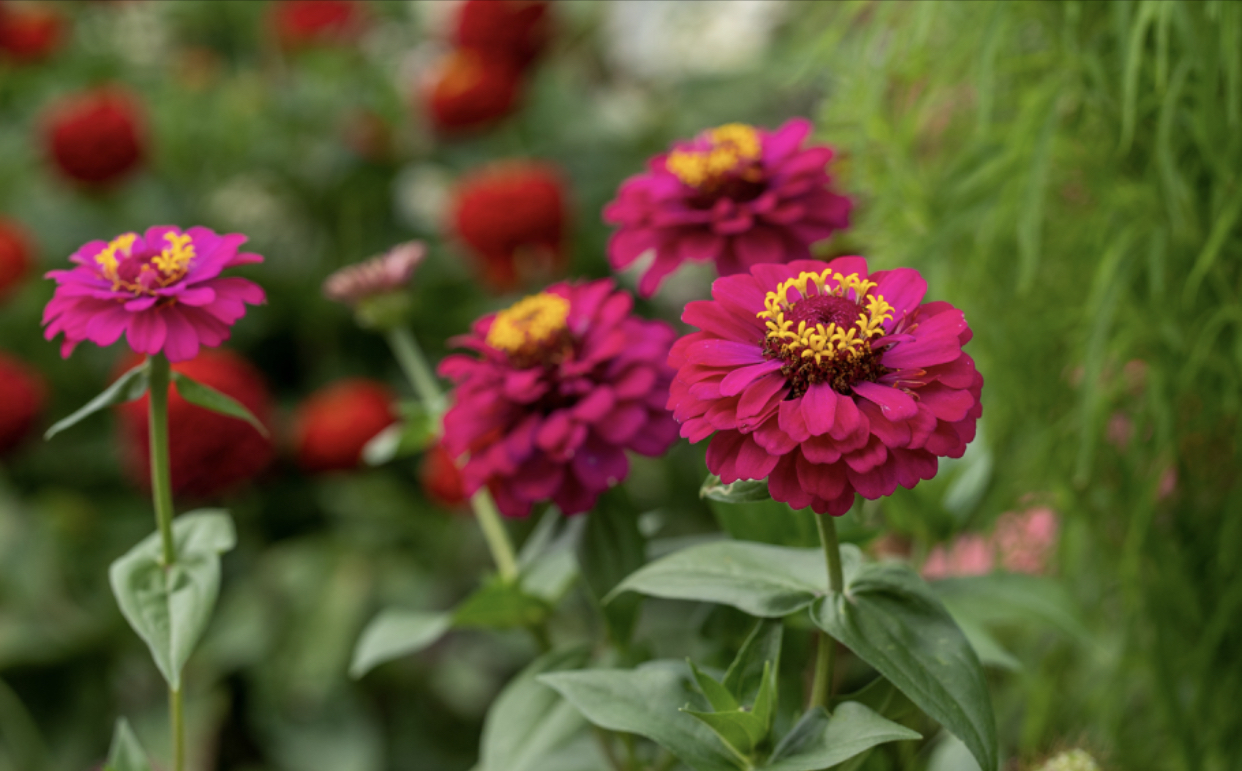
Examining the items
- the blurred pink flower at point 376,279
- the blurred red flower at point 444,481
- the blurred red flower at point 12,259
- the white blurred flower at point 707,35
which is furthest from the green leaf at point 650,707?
the white blurred flower at point 707,35

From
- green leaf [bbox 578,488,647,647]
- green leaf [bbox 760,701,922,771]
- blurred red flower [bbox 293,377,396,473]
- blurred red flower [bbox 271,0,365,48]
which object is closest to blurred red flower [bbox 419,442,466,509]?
blurred red flower [bbox 293,377,396,473]

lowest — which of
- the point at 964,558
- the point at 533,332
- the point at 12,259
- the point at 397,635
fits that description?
the point at 964,558

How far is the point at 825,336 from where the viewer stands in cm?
26

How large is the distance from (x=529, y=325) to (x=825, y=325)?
120 mm

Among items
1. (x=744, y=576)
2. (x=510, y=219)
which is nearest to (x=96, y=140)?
(x=510, y=219)

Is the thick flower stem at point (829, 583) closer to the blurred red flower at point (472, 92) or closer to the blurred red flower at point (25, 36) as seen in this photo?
the blurred red flower at point (472, 92)

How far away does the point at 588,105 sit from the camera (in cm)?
102

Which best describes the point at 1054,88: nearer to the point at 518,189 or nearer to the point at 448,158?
the point at 518,189

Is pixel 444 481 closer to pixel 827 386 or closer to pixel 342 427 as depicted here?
pixel 342 427

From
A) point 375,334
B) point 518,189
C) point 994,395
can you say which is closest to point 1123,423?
point 994,395

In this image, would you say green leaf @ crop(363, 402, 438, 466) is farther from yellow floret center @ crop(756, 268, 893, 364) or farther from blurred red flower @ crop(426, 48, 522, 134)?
blurred red flower @ crop(426, 48, 522, 134)

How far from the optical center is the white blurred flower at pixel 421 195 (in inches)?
37.3

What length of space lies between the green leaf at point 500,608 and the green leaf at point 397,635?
0.5 inches

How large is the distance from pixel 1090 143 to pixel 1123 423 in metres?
0.15
